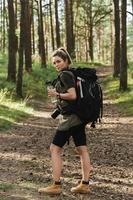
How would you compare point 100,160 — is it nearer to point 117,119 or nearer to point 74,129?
point 74,129

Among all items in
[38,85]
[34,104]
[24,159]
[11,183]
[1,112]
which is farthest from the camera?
[38,85]

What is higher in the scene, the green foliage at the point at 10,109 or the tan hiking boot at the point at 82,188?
the tan hiking boot at the point at 82,188

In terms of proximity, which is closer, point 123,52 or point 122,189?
point 122,189

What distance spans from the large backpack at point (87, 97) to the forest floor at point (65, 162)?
120 cm

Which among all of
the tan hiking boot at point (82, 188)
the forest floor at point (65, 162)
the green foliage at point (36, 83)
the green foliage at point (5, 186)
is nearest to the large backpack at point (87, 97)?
the tan hiking boot at point (82, 188)

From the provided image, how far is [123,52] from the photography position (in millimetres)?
23906

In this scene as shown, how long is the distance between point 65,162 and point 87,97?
336 cm

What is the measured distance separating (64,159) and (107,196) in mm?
3060

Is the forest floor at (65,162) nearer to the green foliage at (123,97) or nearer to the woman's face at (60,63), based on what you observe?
the woman's face at (60,63)

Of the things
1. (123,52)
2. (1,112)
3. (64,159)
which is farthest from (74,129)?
(123,52)

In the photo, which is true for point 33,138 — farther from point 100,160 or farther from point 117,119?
point 117,119

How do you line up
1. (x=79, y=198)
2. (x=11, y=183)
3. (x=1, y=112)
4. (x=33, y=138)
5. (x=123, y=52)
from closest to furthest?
1. (x=79, y=198)
2. (x=11, y=183)
3. (x=33, y=138)
4. (x=1, y=112)
5. (x=123, y=52)

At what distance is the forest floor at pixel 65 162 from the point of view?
7609 millimetres

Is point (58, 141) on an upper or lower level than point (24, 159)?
upper
